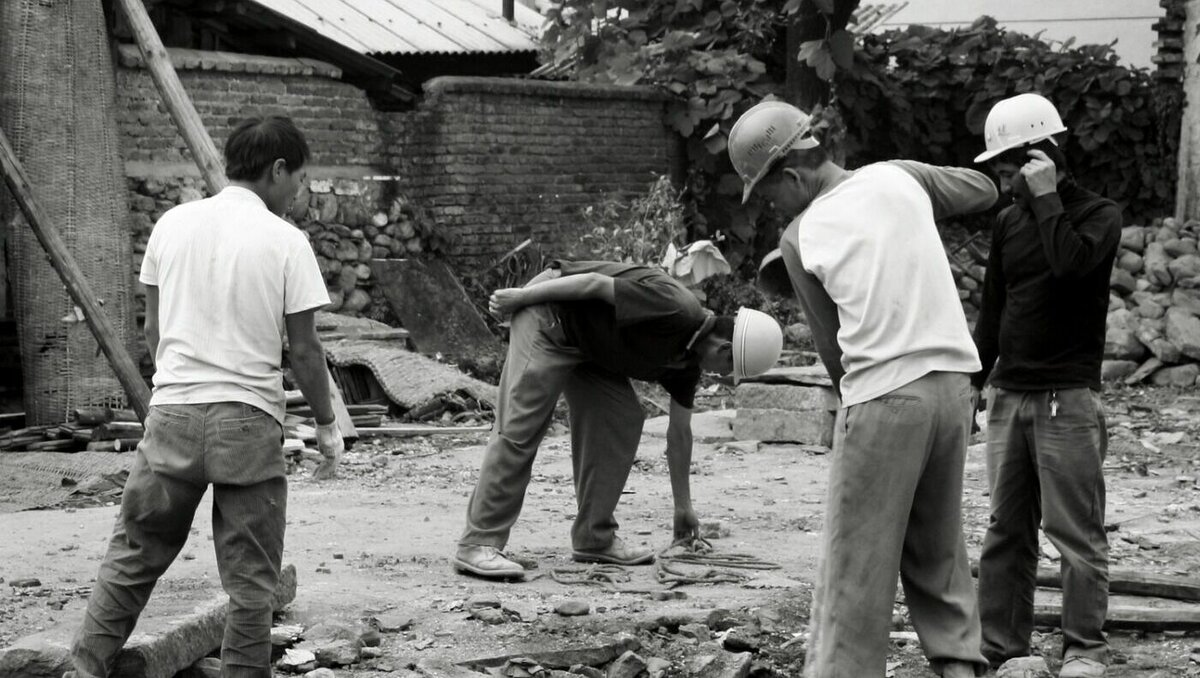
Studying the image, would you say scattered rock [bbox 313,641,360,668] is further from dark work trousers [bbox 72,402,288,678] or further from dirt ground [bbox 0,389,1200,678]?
dark work trousers [bbox 72,402,288,678]

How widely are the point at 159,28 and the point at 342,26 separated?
3661mm

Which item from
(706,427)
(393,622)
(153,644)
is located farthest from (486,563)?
(706,427)

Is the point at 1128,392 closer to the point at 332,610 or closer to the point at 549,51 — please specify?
the point at 549,51

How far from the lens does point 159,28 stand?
1293 cm

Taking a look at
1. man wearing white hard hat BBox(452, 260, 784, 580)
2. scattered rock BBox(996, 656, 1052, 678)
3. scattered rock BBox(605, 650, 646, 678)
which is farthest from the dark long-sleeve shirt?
scattered rock BBox(605, 650, 646, 678)

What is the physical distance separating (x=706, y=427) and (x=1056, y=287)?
20.8ft

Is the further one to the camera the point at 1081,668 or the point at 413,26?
the point at 413,26

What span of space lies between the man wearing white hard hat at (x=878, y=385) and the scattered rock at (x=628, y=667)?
0.98 m

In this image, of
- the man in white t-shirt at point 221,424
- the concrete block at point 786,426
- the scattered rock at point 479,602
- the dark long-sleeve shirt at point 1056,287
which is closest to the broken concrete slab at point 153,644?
the man in white t-shirt at point 221,424

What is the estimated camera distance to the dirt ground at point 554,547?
17.6 ft

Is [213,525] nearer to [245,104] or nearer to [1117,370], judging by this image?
[245,104]

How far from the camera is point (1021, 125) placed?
4914mm

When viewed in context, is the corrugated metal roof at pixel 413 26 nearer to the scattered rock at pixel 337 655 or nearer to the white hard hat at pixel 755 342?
the white hard hat at pixel 755 342

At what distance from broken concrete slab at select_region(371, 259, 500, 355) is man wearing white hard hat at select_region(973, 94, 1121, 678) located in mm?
8336
